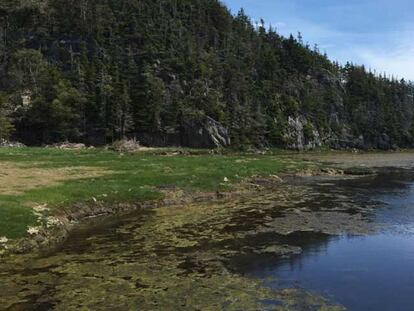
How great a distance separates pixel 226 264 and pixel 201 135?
14704 centimetres

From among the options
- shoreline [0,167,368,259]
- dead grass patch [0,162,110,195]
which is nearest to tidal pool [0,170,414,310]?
shoreline [0,167,368,259]

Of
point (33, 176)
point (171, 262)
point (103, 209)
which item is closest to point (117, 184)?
point (103, 209)

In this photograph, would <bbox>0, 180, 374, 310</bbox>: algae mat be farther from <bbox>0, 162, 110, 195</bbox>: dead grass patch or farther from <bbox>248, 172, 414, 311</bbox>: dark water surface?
<bbox>0, 162, 110, 195</bbox>: dead grass patch

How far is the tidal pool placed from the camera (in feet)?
58.1

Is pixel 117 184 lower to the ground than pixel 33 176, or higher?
lower

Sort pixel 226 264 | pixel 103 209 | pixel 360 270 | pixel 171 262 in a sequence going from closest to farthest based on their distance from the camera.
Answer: pixel 360 270 < pixel 226 264 < pixel 171 262 < pixel 103 209

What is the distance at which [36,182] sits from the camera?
4138 centimetres

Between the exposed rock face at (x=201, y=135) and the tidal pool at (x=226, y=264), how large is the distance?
129649mm

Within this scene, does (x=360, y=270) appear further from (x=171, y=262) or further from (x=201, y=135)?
(x=201, y=135)

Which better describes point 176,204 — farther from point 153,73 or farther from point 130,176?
point 153,73

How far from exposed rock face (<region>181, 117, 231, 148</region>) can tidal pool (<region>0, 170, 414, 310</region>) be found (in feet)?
425

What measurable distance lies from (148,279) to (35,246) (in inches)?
343

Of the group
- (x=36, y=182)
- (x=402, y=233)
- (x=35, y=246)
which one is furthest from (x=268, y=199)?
(x=35, y=246)

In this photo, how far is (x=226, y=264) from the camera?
22.7m
